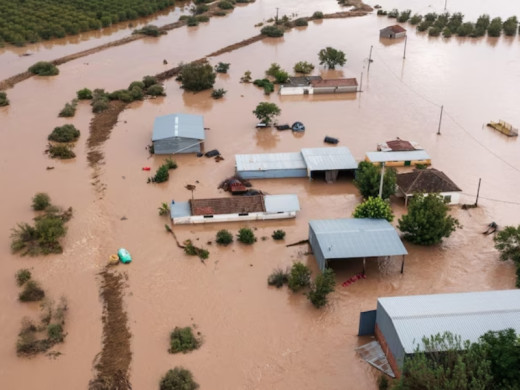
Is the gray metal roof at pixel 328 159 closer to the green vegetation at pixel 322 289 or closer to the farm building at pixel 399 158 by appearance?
the farm building at pixel 399 158

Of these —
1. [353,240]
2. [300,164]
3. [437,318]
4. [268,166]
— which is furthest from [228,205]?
[437,318]

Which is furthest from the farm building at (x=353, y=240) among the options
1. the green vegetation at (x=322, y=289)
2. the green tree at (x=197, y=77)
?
the green tree at (x=197, y=77)

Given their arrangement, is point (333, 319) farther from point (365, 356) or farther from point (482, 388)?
point (482, 388)

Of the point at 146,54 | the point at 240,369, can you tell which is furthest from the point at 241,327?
the point at 146,54

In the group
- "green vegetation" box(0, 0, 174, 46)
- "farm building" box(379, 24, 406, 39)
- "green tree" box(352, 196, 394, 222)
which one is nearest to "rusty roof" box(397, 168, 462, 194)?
"green tree" box(352, 196, 394, 222)

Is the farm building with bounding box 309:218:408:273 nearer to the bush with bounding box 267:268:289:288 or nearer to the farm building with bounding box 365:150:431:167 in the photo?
the bush with bounding box 267:268:289:288

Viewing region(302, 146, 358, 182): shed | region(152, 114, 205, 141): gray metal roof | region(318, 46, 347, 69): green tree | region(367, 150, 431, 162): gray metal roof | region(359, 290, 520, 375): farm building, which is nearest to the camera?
region(359, 290, 520, 375): farm building

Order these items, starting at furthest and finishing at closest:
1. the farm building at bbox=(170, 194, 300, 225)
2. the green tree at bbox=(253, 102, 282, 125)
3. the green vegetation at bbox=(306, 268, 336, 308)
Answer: the green tree at bbox=(253, 102, 282, 125)
the farm building at bbox=(170, 194, 300, 225)
the green vegetation at bbox=(306, 268, 336, 308)
